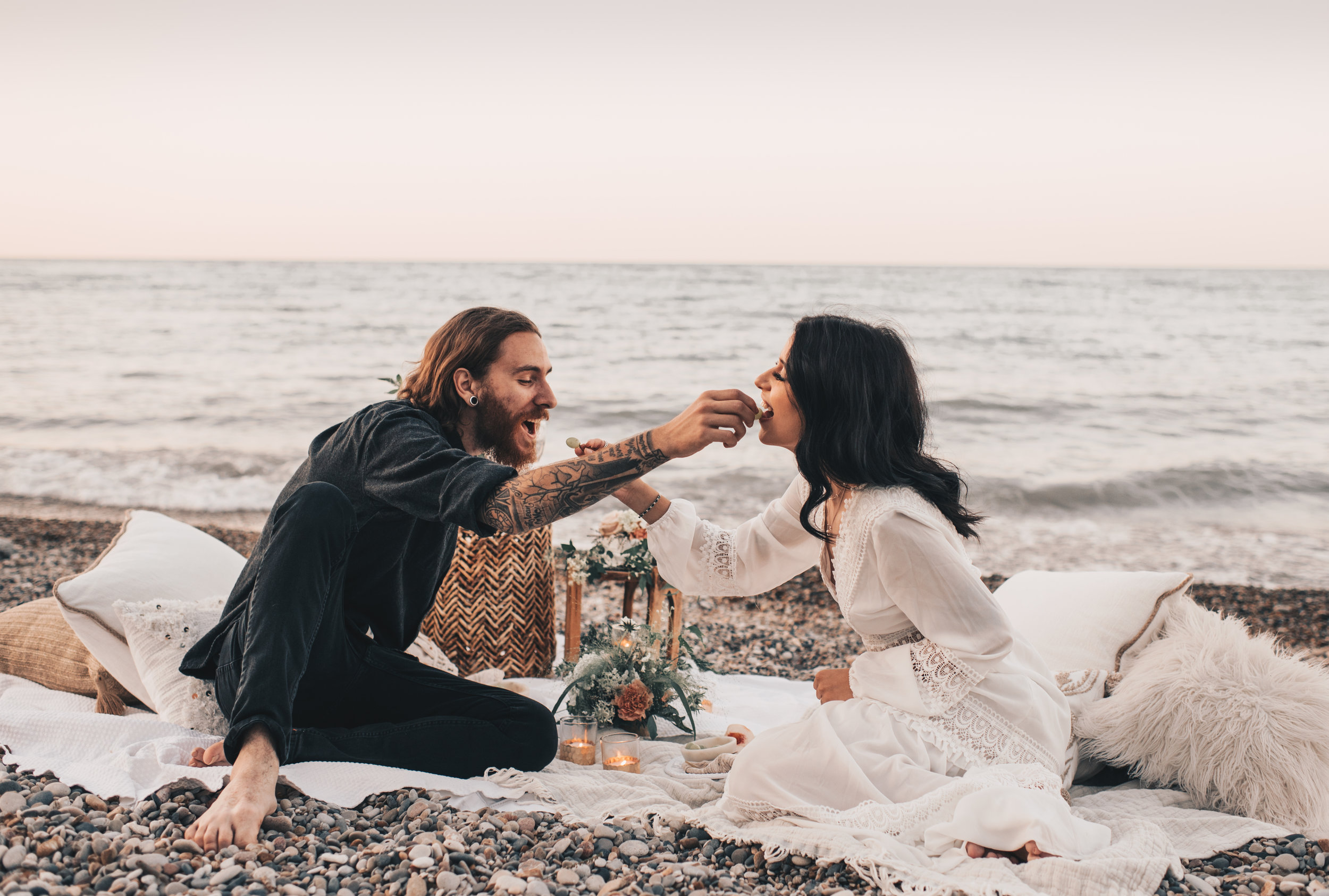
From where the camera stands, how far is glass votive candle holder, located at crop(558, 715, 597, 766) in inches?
130

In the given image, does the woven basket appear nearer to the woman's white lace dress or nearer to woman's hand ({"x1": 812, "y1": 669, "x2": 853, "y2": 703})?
woman's hand ({"x1": 812, "y1": 669, "x2": 853, "y2": 703})

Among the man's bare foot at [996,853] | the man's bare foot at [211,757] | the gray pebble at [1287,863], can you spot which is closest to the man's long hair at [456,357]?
the man's bare foot at [211,757]

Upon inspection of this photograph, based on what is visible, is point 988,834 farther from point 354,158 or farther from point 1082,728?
point 354,158

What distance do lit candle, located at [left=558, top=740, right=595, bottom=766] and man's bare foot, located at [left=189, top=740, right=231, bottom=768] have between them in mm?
1192

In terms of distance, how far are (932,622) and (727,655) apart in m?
3.06

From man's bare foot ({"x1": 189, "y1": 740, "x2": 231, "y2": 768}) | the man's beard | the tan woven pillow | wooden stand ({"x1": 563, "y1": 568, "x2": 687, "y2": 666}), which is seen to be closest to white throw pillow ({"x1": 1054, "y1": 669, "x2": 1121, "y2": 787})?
wooden stand ({"x1": 563, "y1": 568, "x2": 687, "y2": 666})

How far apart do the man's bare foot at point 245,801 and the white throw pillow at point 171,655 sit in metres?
0.71

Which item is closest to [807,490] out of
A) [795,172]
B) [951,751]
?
[951,751]

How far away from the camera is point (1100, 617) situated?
375 cm

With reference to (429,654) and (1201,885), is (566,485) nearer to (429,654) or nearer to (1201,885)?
(429,654)

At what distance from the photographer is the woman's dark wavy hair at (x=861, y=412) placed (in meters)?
2.79

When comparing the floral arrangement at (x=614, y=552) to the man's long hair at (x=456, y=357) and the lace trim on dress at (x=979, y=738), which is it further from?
the lace trim on dress at (x=979, y=738)

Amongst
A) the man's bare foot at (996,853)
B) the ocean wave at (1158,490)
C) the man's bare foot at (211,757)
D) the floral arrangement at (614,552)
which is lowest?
the ocean wave at (1158,490)

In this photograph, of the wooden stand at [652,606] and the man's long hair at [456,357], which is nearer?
the man's long hair at [456,357]
